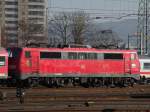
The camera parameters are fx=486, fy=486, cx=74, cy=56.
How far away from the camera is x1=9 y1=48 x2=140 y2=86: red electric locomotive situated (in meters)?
40.2

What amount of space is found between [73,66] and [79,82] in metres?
1.71

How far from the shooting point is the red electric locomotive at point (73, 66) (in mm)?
40156

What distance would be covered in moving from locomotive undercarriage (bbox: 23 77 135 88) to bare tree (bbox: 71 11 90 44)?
49732 millimetres

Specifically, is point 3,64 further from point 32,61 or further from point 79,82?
point 79,82

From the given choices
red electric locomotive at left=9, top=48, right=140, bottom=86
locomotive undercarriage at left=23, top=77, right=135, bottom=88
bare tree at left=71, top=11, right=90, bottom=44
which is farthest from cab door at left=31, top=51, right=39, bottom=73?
bare tree at left=71, top=11, right=90, bottom=44

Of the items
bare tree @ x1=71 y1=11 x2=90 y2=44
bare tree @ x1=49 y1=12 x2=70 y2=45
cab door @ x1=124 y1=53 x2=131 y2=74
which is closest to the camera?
cab door @ x1=124 y1=53 x2=131 y2=74

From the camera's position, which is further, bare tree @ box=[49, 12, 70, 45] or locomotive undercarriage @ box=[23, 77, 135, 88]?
bare tree @ box=[49, 12, 70, 45]

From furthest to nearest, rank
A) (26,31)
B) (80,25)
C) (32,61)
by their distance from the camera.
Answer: (80,25)
(26,31)
(32,61)

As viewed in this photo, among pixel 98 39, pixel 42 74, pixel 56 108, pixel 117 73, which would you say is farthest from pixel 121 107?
pixel 98 39

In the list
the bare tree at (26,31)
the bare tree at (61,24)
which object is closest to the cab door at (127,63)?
the bare tree at (26,31)

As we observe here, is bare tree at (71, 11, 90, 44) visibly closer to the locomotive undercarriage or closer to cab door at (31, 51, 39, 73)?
the locomotive undercarriage

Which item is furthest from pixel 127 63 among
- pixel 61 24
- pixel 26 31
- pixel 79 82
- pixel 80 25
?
pixel 61 24

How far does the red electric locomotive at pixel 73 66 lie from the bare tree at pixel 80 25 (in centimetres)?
4951

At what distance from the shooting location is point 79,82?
42781 millimetres
